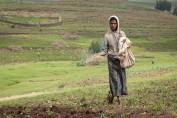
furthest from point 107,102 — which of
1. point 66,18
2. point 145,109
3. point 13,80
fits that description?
point 66,18

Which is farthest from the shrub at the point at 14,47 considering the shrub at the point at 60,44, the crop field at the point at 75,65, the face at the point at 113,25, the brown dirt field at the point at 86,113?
the face at the point at 113,25

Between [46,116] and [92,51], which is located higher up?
[46,116]

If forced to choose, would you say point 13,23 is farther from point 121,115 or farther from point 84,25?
point 121,115

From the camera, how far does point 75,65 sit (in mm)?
61188

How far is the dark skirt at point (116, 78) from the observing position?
55.0ft

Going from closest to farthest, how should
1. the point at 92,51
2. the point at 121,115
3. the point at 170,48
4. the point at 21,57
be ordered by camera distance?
the point at 121,115, the point at 92,51, the point at 21,57, the point at 170,48

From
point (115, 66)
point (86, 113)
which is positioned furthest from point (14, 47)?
point (86, 113)

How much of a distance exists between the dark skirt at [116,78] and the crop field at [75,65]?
1.74 ft

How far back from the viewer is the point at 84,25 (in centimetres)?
13612

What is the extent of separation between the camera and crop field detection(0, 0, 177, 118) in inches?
652

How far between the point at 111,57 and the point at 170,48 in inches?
3371

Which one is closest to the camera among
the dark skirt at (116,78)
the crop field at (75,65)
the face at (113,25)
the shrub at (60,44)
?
the face at (113,25)

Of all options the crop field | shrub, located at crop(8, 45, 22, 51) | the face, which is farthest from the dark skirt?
shrub, located at crop(8, 45, 22, 51)

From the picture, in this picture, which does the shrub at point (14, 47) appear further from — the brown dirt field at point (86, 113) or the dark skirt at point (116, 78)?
the dark skirt at point (116, 78)
